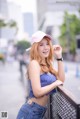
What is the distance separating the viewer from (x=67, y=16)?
48.6m

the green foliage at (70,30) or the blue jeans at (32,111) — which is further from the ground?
the blue jeans at (32,111)

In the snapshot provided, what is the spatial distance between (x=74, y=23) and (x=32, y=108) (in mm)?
45587

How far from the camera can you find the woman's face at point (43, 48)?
2.49 m

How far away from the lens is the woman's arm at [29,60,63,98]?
2355mm

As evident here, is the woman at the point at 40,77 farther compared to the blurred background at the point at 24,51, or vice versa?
the blurred background at the point at 24,51

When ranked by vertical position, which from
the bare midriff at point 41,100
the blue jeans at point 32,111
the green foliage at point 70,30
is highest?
the bare midriff at point 41,100

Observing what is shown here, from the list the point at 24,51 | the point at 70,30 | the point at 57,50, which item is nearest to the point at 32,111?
the point at 57,50

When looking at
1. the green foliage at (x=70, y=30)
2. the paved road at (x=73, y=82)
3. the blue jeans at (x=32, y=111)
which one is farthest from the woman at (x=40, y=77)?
the green foliage at (x=70, y=30)

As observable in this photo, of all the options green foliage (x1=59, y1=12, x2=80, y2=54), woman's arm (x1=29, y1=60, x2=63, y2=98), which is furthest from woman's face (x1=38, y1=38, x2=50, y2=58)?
green foliage (x1=59, y1=12, x2=80, y2=54)

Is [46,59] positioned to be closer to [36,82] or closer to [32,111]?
[36,82]

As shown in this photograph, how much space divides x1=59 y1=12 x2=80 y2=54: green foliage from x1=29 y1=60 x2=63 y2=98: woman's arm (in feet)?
148

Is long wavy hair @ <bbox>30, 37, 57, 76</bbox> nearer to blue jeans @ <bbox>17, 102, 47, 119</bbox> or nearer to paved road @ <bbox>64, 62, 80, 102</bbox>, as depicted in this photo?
blue jeans @ <bbox>17, 102, 47, 119</bbox>

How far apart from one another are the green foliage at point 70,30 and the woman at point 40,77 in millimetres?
44849

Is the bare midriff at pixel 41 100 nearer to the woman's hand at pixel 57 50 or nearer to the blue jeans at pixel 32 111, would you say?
the blue jeans at pixel 32 111
